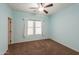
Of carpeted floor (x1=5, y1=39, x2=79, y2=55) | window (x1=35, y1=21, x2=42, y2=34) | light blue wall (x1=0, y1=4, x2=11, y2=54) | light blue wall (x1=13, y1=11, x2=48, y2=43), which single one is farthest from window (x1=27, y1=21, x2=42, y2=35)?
light blue wall (x1=0, y1=4, x2=11, y2=54)

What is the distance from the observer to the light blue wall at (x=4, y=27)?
7.45 feet

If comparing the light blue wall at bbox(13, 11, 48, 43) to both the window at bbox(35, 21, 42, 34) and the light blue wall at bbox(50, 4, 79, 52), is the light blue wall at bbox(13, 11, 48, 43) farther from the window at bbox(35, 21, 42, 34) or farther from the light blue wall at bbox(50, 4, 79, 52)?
the light blue wall at bbox(50, 4, 79, 52)

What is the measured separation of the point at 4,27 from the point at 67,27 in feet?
7.34

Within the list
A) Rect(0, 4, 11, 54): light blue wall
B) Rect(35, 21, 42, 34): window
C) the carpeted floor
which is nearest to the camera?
Rect(0, 4, 11, 54): light blue wall

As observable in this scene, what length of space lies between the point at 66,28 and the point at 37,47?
130 cm

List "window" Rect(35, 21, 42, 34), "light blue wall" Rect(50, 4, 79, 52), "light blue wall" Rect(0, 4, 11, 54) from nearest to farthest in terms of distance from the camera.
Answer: "light blue wall" Rect(0, 4, 11, 54)
"window" Rect(35, 21, 42, 34)
"light blue wall" Rect(50, 4, 79, 52)

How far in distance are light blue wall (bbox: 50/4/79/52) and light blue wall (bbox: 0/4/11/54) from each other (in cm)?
141

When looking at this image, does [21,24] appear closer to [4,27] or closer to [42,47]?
[4,27]

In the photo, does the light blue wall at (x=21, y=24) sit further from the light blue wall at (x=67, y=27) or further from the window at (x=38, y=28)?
the light blue wall at (x=67, y=27)

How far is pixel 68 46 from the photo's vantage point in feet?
10.8

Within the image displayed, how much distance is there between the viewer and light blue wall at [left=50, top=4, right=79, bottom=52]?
3045 millimetres

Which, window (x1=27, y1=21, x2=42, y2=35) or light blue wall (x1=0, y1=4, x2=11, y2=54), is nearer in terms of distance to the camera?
light blue wall (x1=0, y1=4, x2=11, y2=54)
